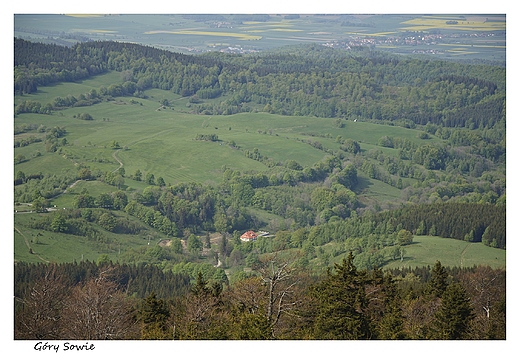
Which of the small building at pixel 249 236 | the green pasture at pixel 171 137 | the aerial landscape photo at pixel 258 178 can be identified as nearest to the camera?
the aerial landscape photo at pixel 258 178

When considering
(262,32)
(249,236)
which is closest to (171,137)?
(249,236)

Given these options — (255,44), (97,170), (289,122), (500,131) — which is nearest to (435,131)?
(500,131)

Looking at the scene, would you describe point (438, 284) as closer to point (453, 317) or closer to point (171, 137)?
point (453, 317)

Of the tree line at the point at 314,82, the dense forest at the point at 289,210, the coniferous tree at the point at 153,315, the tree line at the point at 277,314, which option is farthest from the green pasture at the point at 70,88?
the tree line at the point at 277,314

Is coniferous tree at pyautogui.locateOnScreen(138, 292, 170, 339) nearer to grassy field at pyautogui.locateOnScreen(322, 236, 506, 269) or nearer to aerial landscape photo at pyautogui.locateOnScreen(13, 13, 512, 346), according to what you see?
aerial landscape photo at pyautogui.locateOnScreen(13, 13, 512, 346)

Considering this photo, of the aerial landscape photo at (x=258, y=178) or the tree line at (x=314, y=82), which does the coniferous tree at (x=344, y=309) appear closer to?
the aerial landscape photo at (x=258, y=178)

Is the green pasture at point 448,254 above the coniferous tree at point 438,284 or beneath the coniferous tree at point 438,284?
beneath

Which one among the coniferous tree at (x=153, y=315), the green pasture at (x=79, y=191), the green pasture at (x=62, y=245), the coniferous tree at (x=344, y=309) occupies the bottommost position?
the green pasture at (x=62, y=245)
